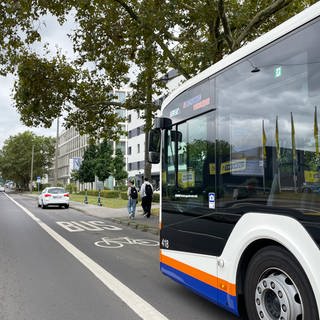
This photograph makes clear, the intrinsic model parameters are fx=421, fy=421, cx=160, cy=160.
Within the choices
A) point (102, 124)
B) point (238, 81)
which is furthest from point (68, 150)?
point (238, 81)

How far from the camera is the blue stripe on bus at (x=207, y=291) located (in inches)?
162

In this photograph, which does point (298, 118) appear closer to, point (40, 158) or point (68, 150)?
point (40, 158)

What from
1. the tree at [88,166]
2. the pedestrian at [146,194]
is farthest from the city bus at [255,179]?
the tree at [88,166]

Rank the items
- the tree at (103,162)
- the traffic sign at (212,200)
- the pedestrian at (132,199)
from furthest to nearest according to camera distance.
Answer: the tree at (103,162)
the pedestrian at (132,199)
the traffic sign at (212,200)

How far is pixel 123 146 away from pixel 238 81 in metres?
81.6

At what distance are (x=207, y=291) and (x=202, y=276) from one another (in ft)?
0.61

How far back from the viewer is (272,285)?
3.59 m

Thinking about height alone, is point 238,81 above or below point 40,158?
below

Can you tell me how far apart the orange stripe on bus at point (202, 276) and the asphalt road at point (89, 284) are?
0.43 meters

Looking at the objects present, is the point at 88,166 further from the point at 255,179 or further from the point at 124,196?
the point at 255,179

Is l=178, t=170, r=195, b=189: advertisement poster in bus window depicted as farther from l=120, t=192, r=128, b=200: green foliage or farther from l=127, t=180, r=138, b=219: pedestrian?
l=120, t=192, r=128, b=200: green foliage

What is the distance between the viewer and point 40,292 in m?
5.83

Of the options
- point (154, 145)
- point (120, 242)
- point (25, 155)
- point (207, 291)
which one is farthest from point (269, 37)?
point (25, 155)

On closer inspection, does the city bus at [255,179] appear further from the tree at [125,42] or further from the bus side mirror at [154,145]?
the tree at [125,42]
